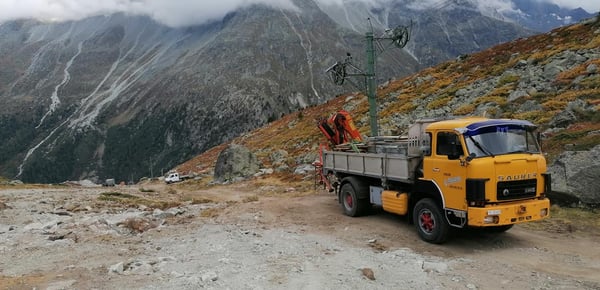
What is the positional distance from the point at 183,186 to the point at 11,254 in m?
31.2

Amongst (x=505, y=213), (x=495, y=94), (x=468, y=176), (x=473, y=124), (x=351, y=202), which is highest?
(x=495, y=94)

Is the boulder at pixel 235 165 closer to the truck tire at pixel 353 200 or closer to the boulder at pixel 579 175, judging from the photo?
the truck tire at pixel 353 200

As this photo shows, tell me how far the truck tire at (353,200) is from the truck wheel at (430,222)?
123 inches

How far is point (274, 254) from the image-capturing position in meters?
11.3

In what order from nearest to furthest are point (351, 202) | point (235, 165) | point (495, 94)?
point (351, 202), point (495, 94), point (235, 165)

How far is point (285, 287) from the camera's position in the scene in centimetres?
895

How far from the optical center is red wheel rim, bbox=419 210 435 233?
1244cm

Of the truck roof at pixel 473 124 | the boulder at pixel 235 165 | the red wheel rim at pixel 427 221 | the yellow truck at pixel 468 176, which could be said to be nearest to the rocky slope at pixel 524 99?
the boulder at pixel 235 165

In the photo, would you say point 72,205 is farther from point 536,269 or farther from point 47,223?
point 536,269

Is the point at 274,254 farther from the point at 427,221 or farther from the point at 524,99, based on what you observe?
the point at 524,99

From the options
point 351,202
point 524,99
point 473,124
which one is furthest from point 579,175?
point 524,99

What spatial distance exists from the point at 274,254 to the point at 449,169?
4905 mm

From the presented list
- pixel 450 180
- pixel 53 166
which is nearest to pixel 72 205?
pixel 450 180

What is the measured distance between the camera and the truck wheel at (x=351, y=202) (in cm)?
1602
